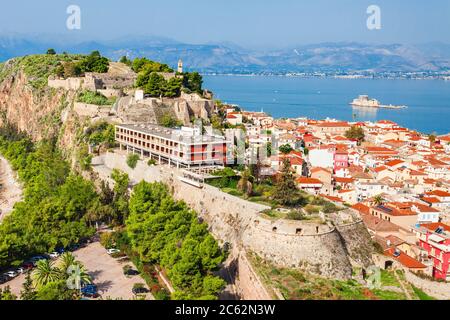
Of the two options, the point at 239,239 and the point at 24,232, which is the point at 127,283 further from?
the point at 24,232

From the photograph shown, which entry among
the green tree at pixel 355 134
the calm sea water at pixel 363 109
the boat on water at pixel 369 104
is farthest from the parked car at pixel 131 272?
the boat on water at pixel 369 104

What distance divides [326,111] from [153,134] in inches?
3192

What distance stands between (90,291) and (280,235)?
24.3 feet

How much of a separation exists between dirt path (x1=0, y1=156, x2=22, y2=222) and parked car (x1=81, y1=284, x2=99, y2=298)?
41.4 ft

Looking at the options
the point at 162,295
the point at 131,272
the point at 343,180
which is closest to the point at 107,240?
the point at 131,272

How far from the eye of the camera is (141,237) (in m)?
21.4

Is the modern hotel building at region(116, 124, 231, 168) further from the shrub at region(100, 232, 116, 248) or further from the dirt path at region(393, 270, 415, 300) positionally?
the dirt path at region(393, 270, 415, 300)

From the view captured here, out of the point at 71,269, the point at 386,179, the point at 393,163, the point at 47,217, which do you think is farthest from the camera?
the point at 393,163

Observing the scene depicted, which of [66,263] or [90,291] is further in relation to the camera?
[66,263]

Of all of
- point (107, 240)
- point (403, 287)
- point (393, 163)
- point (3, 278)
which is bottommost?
point (3, 278)

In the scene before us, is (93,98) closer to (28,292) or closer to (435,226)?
(28,292)

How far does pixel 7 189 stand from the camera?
36688mm

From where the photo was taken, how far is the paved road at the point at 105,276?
62.9 ft

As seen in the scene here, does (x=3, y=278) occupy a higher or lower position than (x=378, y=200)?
lower
